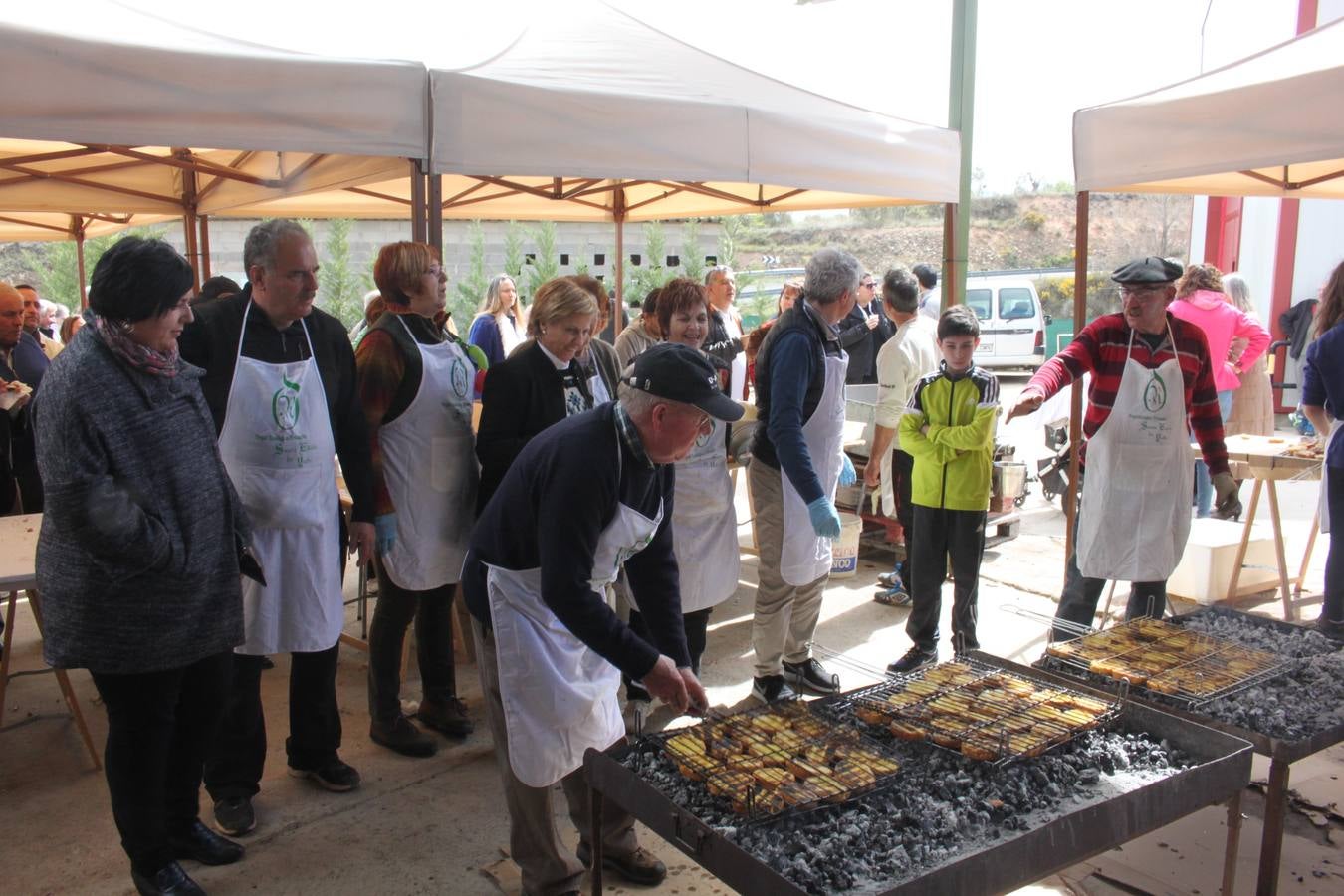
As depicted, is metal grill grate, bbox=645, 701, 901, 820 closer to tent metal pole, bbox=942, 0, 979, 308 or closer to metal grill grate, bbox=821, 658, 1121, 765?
metal grill grate, bbox=821, 658, 1121, 765

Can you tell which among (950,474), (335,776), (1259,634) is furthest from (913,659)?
(335,776)

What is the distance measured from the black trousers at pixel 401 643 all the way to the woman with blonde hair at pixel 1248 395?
223 inches

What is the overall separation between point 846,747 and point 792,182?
2.83 m

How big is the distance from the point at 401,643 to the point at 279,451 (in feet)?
3.51

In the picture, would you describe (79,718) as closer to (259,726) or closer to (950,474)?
(259,726)

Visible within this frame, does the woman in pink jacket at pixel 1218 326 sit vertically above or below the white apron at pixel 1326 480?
above

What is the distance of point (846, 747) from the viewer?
2557 mm

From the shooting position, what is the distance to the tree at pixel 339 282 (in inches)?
711

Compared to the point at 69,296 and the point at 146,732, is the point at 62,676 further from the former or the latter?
the point at 69,296

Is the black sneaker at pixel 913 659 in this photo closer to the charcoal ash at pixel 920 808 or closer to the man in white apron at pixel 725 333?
the man in white apron at pixel 725 333

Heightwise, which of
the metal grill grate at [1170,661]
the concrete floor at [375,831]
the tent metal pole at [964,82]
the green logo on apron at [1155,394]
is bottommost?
the concrete floor at [375,831]

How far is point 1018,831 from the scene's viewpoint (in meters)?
2.25

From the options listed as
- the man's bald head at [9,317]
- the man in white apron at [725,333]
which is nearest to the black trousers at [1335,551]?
the man in white apron at [725,333]

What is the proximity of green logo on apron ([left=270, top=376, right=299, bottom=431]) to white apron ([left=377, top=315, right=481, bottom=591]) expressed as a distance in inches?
19.6
